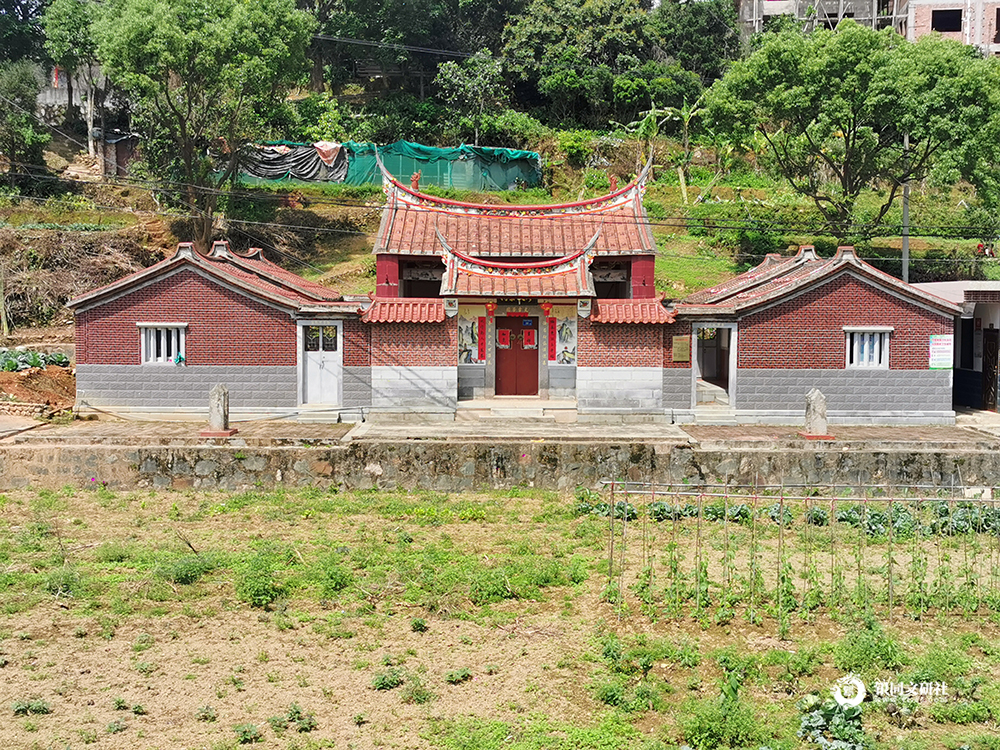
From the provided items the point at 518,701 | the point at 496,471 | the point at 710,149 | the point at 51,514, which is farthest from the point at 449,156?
the point at 518,701

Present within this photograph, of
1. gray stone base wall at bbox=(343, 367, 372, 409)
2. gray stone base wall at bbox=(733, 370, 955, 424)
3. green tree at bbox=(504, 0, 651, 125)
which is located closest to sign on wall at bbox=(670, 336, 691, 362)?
gray stone base wall at bbox=(733, 370, 955, 424)

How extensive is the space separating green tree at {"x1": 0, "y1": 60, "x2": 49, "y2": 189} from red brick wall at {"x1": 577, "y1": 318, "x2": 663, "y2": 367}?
1090 inches

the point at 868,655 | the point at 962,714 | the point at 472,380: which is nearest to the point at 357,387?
the point at 472,380

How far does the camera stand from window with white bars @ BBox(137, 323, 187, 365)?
22469mm

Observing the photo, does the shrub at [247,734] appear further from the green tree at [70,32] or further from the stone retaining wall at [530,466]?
the green tree at [70,32]

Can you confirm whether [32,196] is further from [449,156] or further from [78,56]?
[449,156]

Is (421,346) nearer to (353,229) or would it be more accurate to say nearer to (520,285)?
(520,285)

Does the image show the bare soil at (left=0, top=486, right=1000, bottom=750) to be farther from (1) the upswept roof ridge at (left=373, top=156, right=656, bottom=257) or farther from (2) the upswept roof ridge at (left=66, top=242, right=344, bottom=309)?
(1) the upswept roof ridge at (left=373, top=156, right=656, bottom=257)

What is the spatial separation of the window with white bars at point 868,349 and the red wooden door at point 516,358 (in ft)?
26.0

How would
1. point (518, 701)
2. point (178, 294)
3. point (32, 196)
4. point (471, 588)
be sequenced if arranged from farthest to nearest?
point (32, 196) → point (178, 294) → point (471, 588) → point (518, 701)

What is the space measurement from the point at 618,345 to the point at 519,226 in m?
5.66

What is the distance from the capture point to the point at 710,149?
48.1 meters

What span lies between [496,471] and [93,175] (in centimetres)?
3287

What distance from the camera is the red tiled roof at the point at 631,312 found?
22.1 m
